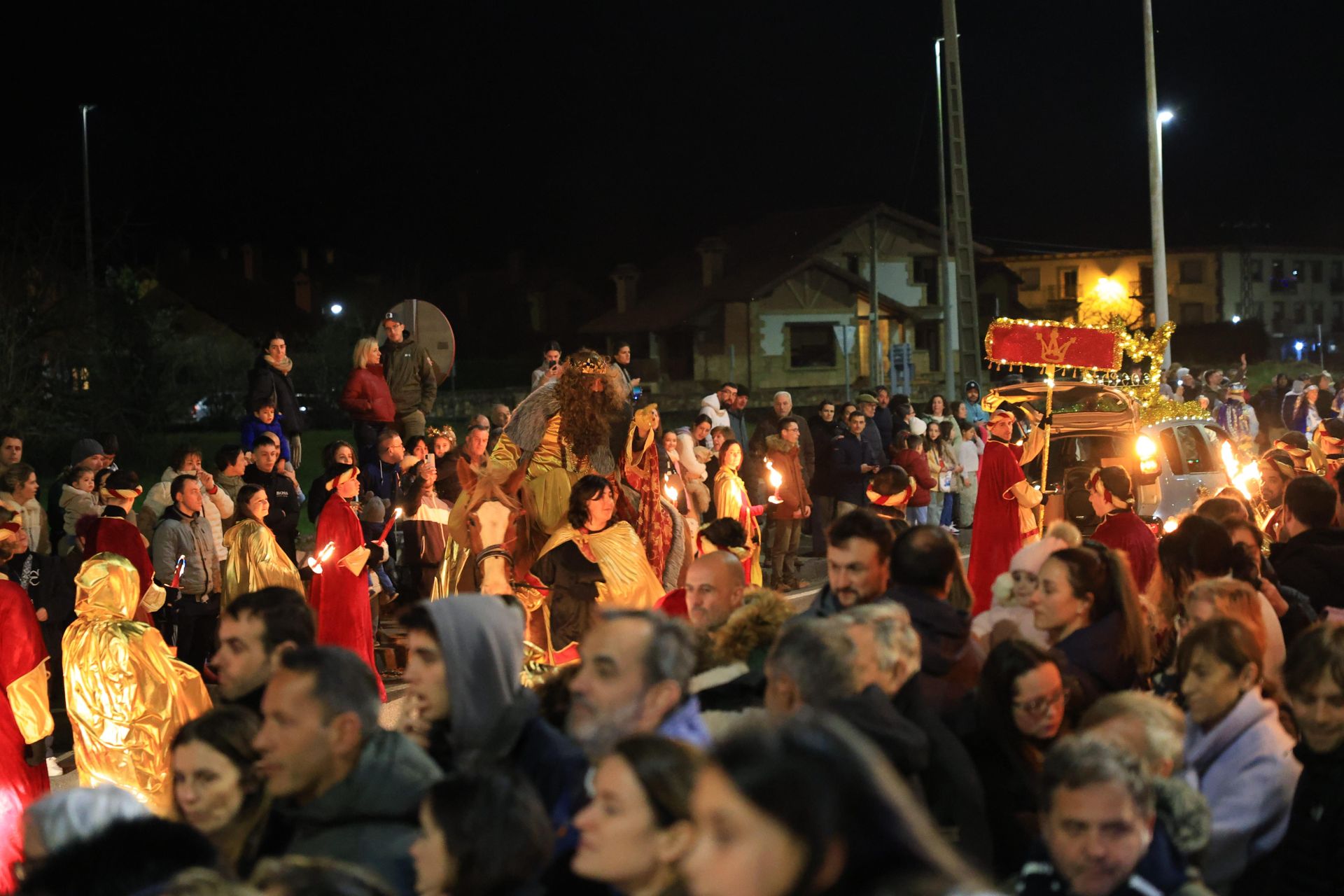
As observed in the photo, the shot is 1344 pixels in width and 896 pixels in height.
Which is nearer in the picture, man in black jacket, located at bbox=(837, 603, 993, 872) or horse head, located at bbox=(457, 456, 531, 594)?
man in black jacket, located at bbox=(837, 603, 993, 872)

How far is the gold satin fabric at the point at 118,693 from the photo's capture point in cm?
740

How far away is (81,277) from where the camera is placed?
79.0ft

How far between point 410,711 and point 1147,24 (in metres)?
25.2

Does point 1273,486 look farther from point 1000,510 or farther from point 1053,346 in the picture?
point 1053,346

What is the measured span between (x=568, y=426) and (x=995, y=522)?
10.8ft

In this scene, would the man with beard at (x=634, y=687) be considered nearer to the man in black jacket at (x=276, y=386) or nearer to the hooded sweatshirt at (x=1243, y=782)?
the hooded sweatshirt at (x=1243, y=782)

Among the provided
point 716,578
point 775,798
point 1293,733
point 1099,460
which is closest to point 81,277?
point 1099,460

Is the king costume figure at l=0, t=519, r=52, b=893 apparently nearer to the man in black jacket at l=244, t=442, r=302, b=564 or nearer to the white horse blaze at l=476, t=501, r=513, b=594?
the white horse blaze at l=476, t=501, r=513, b=594

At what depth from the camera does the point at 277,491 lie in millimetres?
12391

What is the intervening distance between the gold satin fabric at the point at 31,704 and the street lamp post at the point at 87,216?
17.2m

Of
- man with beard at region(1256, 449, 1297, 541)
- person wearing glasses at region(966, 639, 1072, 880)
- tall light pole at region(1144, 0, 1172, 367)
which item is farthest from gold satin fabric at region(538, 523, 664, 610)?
tall light pole at region(1144, 0, 1172, 367)

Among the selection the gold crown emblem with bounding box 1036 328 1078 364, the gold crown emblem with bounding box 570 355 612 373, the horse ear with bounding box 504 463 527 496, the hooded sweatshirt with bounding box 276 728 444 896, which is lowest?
the hooded sweatshirt with bounding box 276 728 444 896

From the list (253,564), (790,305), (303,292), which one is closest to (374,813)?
(253,564)

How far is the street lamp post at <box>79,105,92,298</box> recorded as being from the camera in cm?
2667
